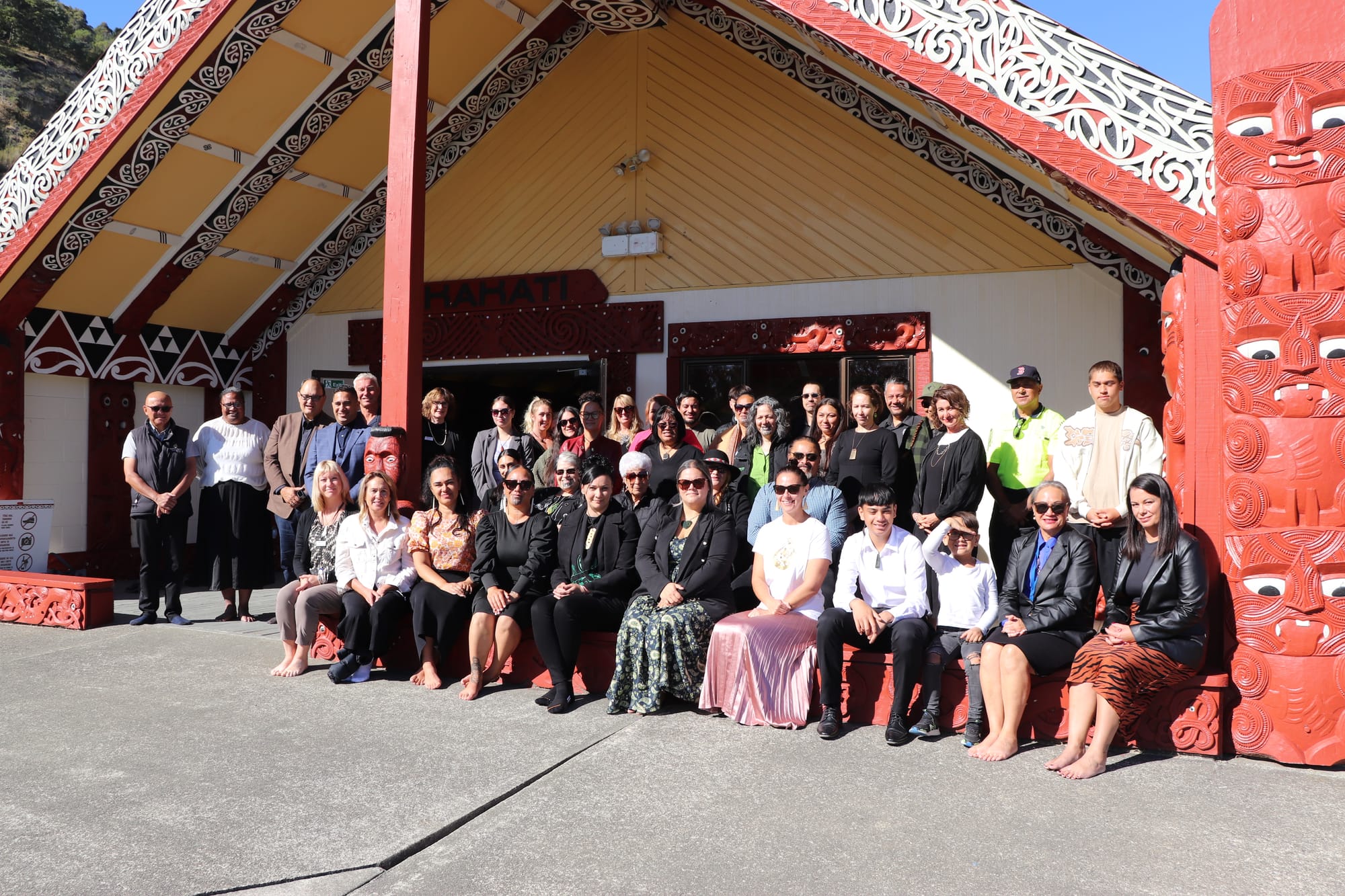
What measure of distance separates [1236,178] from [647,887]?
11.5 ft

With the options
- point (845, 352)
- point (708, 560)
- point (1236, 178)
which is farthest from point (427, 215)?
point (1236, 178)

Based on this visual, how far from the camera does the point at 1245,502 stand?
13.1 ft

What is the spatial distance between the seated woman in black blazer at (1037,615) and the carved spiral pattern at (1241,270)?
3.39ft

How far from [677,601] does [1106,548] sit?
1.90 meters

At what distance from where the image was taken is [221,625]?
21.6 ft

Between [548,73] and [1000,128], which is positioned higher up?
[548,73]

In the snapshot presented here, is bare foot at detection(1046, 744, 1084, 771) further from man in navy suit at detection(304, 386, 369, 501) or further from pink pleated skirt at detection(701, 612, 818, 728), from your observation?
man in navy suit at detection(304, 386, 369, 501)

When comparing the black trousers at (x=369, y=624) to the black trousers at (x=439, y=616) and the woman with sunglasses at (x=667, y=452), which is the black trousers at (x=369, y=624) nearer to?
the black trousers at (x=439, y=616)

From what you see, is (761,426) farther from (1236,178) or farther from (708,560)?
(1236,178)

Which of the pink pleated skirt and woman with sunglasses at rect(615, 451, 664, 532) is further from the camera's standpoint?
woman with sunglasses at rect(615, 451, 664, 532)

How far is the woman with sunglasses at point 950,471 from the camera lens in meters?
4.94

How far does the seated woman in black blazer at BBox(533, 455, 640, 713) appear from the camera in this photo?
479cm

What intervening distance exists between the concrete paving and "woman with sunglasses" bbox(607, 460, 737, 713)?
0.52ft

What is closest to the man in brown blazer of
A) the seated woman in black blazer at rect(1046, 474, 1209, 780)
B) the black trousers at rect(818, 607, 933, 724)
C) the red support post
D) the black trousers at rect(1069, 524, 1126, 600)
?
the red support post
